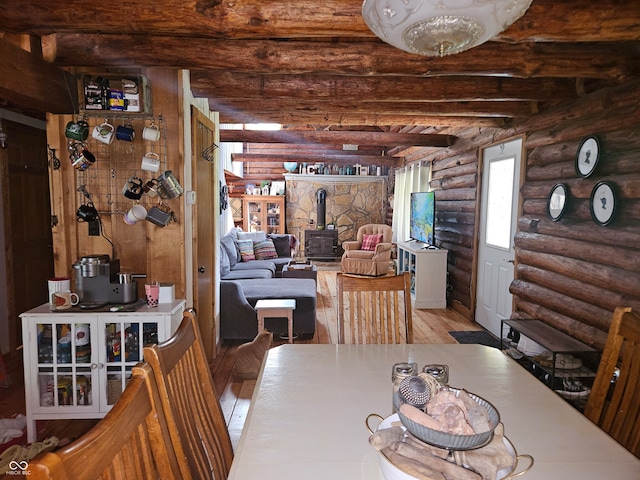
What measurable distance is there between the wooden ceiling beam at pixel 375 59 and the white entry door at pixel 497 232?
1441 millimetres

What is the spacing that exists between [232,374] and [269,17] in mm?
2512

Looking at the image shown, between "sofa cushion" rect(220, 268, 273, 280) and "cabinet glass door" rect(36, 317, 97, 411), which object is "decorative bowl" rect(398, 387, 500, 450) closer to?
"cabinet glass door" rect(36, 317, 97, 411)

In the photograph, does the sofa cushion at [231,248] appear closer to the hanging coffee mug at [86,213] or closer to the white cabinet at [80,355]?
the hanging coffee mug at [86,213]

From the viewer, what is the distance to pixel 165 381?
955mm

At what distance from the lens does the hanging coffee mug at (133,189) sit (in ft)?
7.96

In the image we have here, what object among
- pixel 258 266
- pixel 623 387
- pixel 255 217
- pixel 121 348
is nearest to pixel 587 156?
pixel 623 387

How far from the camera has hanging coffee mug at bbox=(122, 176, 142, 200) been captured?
2426 millimetres

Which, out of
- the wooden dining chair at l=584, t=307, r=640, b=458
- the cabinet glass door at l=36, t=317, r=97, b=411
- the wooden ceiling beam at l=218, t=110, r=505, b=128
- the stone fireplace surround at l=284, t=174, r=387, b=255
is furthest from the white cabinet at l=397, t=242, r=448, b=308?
the stone fireplace surround at l=284, t=174, r=387, b=255

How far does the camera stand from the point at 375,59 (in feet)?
7.72

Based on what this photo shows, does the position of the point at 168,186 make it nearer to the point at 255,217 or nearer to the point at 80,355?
the point at 80,355

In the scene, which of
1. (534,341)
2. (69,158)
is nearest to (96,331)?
(69,158)

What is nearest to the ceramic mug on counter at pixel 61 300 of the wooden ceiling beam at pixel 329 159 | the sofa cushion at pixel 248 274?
the sofa cushion at pixel 248 274

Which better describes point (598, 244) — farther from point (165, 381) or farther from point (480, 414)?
point (165, 381)

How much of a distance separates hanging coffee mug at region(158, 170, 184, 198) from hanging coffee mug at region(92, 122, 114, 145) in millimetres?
383
